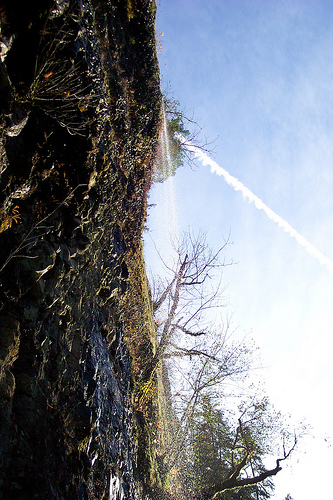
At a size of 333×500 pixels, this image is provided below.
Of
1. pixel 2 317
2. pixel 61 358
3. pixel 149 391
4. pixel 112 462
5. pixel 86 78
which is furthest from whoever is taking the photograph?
pixel 149 391

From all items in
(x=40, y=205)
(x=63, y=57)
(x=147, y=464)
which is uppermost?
(x=63, y=57)

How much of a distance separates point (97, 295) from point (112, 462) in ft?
8.57

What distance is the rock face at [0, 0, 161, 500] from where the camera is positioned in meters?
2.62

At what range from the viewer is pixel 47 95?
2975 mm

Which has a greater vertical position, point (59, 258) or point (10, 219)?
point (59, 258)

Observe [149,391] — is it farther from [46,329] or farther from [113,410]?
[46,329]

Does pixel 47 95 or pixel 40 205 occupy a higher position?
pixel 47 95

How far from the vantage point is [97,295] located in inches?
211

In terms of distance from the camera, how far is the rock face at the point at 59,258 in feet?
8.61

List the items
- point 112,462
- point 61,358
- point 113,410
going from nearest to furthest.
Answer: point 61,358, point 112,462, point 113,410

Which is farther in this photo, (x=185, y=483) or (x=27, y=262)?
(x=185, y=483)

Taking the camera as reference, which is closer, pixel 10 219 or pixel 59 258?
pixel 10 219

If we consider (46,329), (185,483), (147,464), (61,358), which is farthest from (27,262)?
(185,483)

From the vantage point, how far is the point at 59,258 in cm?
366
